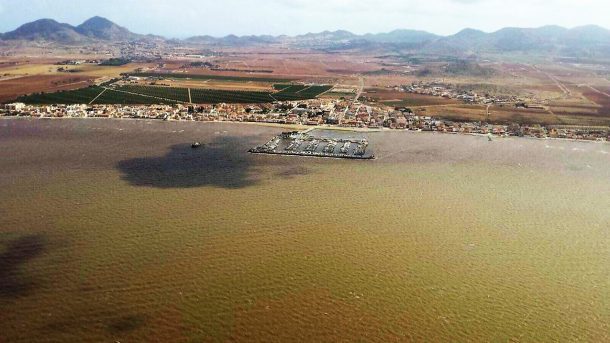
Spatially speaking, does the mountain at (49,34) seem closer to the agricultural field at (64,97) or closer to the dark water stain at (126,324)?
the agricultural field at (64,97)

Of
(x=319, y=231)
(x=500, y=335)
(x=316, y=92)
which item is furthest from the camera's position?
(x=316, y=92)

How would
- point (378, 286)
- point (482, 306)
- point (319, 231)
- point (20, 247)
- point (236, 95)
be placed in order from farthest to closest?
1. point (236, 95)
2. point (319, 231)
3. point (20, 247)
4. point (378, 286)
5. point (482, 306)

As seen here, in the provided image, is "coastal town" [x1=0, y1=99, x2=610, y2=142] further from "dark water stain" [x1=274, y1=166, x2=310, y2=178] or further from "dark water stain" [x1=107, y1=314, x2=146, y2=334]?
"dark water stain" [x1=107, y1=314, x2=146, y2=334]

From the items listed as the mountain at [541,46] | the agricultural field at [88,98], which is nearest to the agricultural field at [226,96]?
the agricultural field at [88,98]

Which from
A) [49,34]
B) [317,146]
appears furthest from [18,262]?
[49,34]

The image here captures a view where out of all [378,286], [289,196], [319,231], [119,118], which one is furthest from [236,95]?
[378,286]

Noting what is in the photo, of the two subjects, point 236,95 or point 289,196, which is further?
point 236,95

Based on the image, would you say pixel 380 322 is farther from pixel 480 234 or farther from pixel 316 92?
pixel 316 92
